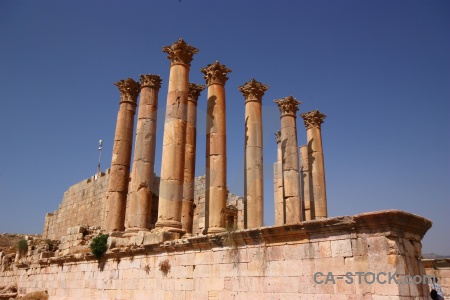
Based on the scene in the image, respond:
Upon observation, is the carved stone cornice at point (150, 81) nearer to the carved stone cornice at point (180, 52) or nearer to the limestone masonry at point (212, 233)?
the limestone masonry at point (212, 233)

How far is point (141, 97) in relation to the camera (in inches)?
669

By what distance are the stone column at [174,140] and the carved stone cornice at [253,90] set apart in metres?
3.62

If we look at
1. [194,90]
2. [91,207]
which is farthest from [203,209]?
[91,207]

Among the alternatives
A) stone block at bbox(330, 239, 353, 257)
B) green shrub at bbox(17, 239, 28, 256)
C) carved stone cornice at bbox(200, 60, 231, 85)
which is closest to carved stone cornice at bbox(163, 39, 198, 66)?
carved stone cornice at bbox(200, 60, 231, 85)

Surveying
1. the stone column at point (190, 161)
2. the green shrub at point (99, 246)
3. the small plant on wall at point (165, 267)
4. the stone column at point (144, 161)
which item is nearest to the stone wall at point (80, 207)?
the stone column at point (190, 161)

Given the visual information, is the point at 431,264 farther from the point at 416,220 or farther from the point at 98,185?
the point at 98,185

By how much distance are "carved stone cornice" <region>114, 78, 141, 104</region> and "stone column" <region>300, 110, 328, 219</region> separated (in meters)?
9.34

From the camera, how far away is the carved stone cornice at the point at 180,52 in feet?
49.6

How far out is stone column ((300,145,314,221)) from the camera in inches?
819

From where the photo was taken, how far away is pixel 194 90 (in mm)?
18531

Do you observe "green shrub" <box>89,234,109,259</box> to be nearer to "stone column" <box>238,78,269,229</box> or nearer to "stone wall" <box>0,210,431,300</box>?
"stone wall" <box>0,210,431,300</box>

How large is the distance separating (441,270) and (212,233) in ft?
28.5

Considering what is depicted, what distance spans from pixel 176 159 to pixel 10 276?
14.5m

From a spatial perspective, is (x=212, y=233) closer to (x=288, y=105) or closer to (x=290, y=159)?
(x=290, y=159)
